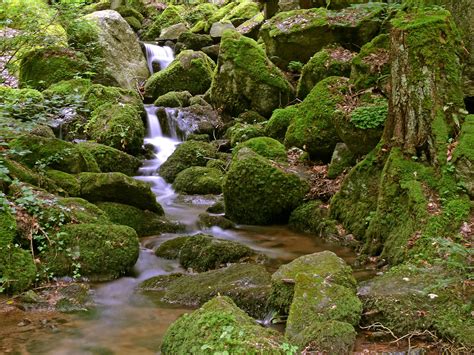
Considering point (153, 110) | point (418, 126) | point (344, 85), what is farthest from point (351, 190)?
point (153, 110)

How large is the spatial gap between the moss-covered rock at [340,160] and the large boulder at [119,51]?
9.79m

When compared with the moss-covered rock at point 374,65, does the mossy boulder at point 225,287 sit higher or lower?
lower

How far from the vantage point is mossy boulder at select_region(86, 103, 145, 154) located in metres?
11.8

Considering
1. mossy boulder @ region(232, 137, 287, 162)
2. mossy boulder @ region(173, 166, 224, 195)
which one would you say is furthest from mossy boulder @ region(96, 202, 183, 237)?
mossy boulder @ region(232, 137, 287, 162)

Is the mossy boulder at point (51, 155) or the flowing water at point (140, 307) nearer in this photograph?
the flowing water at point (140, 307)

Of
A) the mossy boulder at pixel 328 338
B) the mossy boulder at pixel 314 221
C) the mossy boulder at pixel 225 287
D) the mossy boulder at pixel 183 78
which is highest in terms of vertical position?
the mossy boulder at pixel 183 78

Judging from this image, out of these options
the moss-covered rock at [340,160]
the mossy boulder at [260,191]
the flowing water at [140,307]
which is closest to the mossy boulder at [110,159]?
the flowing water at [140,307]

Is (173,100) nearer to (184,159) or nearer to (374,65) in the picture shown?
(184,159)

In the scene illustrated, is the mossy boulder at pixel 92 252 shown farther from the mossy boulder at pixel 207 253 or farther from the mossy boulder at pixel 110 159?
the mossy boulder at pixel 110 159

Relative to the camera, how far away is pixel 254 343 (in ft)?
11.3

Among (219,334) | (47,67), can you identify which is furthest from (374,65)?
(47,67)

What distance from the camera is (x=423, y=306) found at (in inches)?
164

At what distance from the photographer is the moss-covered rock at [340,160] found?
8720mm

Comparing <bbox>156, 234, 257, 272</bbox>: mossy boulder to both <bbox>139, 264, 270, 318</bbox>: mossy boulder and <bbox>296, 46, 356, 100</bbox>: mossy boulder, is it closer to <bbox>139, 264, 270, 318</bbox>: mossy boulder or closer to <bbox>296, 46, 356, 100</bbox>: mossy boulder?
<bbox>139, 264, 270, 318</bbox>: mossy boulder
